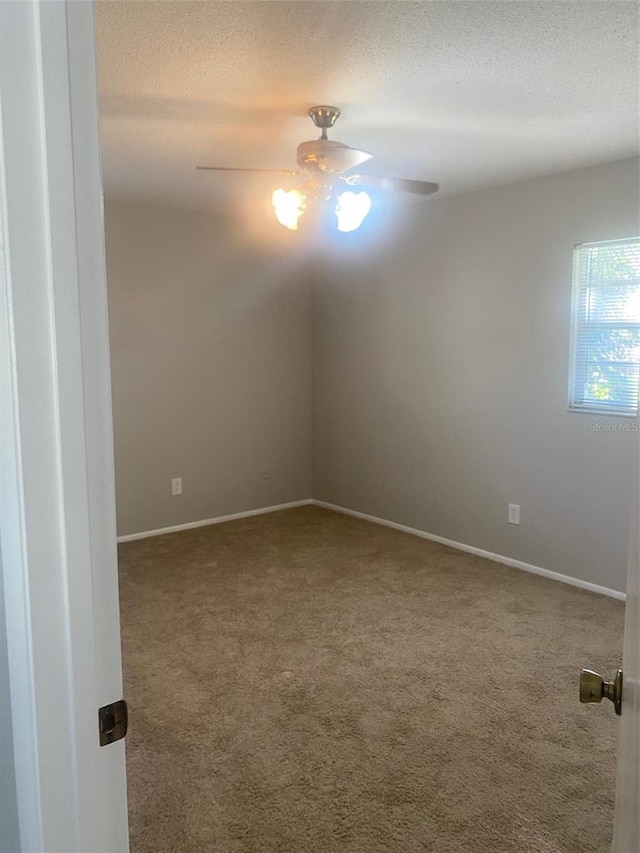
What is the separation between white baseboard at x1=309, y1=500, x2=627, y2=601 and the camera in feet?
12.1

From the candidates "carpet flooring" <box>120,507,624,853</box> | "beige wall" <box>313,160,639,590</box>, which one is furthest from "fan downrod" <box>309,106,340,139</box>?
"carpet flooring" <box>120,507,624,853</box>

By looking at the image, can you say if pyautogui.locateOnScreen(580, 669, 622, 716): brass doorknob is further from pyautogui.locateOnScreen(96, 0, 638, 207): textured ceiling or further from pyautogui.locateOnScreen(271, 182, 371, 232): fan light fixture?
pyautogui.locateOnScreen(271, 182, 371, 232): fan light fixture

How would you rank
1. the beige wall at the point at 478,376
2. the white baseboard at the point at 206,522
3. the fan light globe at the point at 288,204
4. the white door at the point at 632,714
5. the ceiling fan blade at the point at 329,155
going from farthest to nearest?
1. the white baseboard at the point at 206,522
2. the beige wall at the point at 478,376
3. the fan light globe at the point at 288,204
4. the ceiling fan blade at the point at 329,155
5. the white door at the point at 632,714

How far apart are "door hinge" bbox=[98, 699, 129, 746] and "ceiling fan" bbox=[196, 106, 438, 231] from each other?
2171 millimetres

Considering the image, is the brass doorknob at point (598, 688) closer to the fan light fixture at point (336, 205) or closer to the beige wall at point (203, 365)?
the fan light fixture at point (336, 205)

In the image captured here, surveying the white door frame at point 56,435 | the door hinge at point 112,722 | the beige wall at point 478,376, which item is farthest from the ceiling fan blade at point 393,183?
the door hinge at point 112,722

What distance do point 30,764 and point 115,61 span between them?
2079mm

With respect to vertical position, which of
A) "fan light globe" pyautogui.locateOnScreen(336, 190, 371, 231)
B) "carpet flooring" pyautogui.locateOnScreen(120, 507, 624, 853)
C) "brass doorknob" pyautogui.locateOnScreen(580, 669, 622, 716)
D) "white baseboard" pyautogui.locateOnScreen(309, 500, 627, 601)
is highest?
"fan light globe" pyautogui.locateOnScreen(336, 190, 371, 231)

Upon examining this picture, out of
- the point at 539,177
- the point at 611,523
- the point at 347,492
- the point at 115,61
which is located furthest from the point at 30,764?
the point at 347,492

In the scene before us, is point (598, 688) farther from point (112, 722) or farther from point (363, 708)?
point (363, 708)

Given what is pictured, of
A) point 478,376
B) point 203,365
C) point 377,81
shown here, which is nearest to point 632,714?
point 377,81

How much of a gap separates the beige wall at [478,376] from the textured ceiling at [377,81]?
1.55ft

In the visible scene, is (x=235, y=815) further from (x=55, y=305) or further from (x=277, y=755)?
(x=55, y=305)

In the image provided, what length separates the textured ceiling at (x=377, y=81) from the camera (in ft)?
6.09
